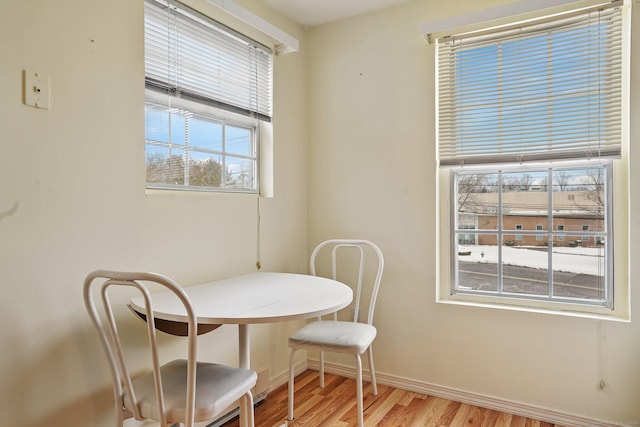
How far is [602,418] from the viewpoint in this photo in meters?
2.05

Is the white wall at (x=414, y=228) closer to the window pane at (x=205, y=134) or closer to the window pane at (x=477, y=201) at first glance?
the window pane at (x=477, y=201)

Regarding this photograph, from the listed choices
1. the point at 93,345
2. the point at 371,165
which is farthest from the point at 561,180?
the point at 93,345

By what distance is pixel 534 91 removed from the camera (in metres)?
2.20

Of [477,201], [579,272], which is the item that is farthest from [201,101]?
[579,272]

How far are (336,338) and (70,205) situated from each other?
1321 millimetres

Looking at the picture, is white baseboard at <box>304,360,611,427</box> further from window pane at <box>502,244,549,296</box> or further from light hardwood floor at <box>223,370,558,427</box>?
window pane at <box>502,244,549,296</box>

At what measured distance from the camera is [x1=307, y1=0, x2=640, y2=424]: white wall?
2059 mm

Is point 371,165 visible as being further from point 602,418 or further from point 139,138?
point 602,418

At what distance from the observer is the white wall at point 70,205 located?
137cm

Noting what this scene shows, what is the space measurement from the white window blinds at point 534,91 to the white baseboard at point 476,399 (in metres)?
1.33

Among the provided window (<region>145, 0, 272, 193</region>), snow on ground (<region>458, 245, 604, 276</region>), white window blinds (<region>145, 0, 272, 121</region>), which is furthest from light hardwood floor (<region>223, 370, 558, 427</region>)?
white window blinds (<region>145, 0, 272, 121</region>)

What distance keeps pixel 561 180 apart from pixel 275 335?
1886 millimetres

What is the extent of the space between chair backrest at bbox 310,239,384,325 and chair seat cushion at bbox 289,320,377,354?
28 centimetres

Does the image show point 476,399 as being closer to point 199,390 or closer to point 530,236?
point 530,236
